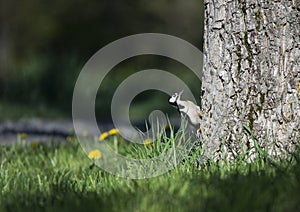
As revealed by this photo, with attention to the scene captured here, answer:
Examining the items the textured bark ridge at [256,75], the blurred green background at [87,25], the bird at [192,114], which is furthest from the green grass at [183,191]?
the blurred green background at [87,25]

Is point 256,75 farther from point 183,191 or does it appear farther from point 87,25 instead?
point 87,25

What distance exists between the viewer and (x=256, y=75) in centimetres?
325

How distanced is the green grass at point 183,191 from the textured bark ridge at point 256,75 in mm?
182

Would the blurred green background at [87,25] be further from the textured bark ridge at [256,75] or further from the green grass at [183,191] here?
the green grass at [183,191]

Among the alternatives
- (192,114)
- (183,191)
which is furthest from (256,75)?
(183,191)

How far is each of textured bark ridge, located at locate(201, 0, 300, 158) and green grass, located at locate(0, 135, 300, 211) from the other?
0.18 meters

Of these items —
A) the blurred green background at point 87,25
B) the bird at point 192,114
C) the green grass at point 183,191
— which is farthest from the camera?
the blurred green background at point 87,25

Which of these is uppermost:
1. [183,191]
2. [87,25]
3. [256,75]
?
[87,25]

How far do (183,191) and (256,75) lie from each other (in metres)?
1.04

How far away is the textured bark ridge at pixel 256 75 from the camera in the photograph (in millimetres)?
3230

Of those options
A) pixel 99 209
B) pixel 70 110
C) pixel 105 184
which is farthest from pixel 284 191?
pixel 70 110

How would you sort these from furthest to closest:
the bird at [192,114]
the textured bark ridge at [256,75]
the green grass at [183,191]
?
the bird at [192,114] < the textured bark ridge at [256,75] < the green grass at [183,191]

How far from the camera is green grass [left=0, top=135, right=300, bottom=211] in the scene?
2.33 meters

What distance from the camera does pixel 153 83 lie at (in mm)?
11102
